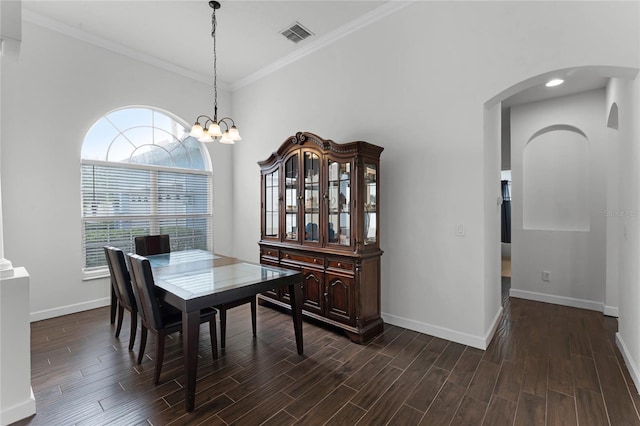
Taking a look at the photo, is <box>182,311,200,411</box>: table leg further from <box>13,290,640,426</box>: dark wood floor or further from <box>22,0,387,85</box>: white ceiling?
<box>22,0,387,85</box>: white ceiling

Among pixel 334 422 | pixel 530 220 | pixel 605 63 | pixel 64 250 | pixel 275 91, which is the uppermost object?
pixel 275 91

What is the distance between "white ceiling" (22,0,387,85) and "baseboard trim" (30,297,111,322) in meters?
3.45

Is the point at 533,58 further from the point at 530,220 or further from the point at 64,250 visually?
the point at 64,250

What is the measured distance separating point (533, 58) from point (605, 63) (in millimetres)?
473

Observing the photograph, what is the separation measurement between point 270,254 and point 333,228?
114 centimetres

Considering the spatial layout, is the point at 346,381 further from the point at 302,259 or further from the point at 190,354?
the point at 302,259

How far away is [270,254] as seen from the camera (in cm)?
397

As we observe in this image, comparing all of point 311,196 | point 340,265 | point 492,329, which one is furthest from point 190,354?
point 492,329

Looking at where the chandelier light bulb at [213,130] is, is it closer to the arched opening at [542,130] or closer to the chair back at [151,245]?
the chair back at [151,245]

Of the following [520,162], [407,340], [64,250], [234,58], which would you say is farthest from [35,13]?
[520,162]

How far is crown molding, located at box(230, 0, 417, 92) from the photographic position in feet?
A: 10.8

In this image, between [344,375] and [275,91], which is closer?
[344,375]

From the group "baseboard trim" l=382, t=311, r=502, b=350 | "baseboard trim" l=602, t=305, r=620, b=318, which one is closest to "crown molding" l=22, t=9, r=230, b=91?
"baseboard trim" l=382, t=311, r=502, b=350

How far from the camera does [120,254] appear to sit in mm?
2623
